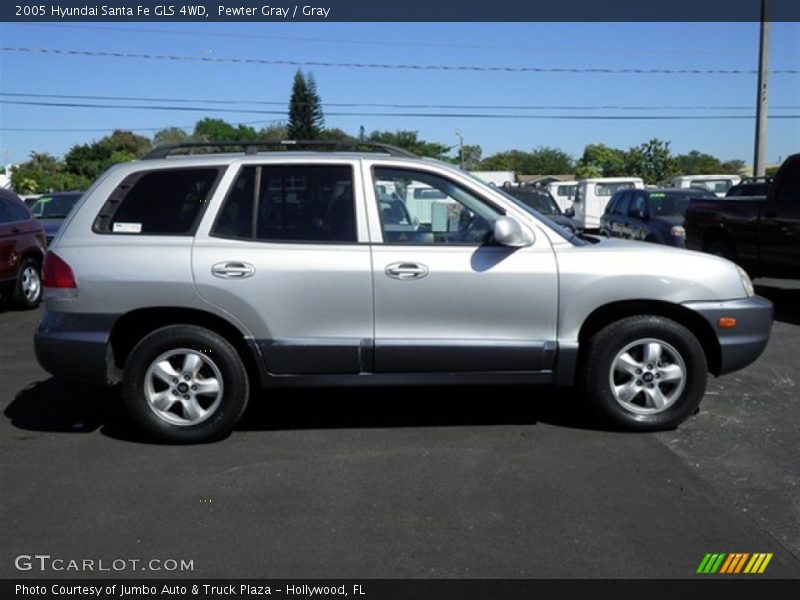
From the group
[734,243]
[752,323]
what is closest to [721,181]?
[734,243]

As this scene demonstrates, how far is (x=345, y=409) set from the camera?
6406 mm

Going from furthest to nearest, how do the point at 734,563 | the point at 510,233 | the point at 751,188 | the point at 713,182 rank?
the point at 713,182 < the point at 751,188 < the point at 510,233 < the point at 734,563

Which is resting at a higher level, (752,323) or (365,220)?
(365,220)

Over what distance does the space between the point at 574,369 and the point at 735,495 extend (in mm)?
1360

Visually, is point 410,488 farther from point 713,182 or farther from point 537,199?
point 713,182

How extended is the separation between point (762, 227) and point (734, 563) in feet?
25.9

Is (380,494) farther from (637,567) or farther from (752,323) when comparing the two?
(752,323)

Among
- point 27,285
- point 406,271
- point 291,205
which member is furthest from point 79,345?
point 27,285

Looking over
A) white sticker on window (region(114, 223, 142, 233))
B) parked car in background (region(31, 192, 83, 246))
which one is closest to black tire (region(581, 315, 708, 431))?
white sticker on window (region(114, 223, 142, 233))

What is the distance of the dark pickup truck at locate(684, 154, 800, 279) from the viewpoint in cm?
1035

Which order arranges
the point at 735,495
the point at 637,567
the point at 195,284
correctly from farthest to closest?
the point at 195,284 < the point at 735,495 < the point at 637,567

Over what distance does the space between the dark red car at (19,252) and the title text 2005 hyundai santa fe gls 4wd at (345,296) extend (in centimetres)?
635

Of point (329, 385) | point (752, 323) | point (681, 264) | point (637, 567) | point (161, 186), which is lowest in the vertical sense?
point (637, 567)

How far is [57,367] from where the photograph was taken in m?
5.57
